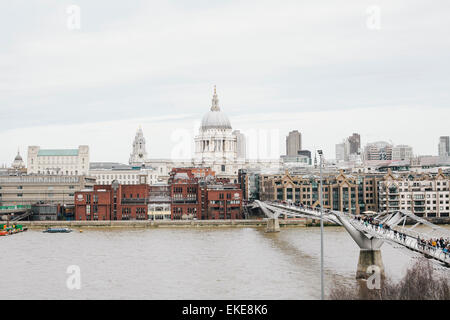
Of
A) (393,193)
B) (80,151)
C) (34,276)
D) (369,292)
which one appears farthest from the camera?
(80,151)

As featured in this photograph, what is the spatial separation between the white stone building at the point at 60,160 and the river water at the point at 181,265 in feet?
265

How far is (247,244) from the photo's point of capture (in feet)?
159

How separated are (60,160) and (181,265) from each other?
10657cm

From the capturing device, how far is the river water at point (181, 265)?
94.4ft

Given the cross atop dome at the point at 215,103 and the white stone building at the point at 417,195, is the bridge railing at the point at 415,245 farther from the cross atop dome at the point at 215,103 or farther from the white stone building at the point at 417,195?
the cross atop dome at the point at 215,103

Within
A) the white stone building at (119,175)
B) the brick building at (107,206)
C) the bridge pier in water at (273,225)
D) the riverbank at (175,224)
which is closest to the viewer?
the bridge pier in water at (273,225)

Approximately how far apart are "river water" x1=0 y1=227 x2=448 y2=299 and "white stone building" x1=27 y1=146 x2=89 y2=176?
80.9 metres

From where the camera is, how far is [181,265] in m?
36.4

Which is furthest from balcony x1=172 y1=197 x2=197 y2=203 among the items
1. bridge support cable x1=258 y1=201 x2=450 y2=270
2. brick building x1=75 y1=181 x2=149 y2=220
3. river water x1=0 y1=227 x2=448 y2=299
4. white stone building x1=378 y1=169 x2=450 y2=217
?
bridge support cable x1=258 y1=201 x2=450 y2=270

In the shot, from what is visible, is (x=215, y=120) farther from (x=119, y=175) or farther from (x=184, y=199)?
(x=184, y=199)

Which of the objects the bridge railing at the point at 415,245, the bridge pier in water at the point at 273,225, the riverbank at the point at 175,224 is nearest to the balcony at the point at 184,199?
the riverbank at the point at 175,224

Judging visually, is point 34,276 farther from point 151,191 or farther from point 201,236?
point 151,191
